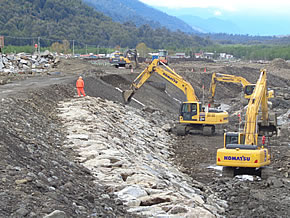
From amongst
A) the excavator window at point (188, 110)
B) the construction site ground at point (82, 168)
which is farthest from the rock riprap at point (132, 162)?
the excavator window at point (188, 110)

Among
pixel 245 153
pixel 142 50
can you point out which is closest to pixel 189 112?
pixel 245 153

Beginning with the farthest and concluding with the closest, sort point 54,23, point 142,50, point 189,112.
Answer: point 54,23, point 142,50, point 189,112

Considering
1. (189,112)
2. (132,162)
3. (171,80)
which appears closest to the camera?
(132,162)

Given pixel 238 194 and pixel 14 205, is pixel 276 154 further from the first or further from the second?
pixel 14 205

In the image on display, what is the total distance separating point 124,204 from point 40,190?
230cm

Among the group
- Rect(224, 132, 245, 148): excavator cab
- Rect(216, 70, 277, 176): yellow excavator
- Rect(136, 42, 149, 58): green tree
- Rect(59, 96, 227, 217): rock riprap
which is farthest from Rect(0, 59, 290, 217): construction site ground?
Rect(136, 42, 149, 58): green tree

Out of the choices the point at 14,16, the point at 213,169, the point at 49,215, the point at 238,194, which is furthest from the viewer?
the point at 14,16

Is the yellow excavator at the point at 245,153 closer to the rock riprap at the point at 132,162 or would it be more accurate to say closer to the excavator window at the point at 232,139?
the excavator window at the point at 232,139

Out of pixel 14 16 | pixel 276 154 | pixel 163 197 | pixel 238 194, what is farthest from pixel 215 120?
pixel 14 16

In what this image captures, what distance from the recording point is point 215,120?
1184 inches

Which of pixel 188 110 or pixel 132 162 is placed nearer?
pixel 132 162

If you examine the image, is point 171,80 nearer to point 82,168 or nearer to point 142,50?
point 82,168

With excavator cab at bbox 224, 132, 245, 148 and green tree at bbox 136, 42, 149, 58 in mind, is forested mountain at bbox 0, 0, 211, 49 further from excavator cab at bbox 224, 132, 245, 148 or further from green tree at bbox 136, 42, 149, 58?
excavator cab at bbox 224, 132, 245, 148

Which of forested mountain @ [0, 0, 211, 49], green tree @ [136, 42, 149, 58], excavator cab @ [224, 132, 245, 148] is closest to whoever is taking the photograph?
excavator cab @ [224, 132, 245, 148]
